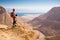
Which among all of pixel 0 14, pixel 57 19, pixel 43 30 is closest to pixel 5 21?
pixel 0 14

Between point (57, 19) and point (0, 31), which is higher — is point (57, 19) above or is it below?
below

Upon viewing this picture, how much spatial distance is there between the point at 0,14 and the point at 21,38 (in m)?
78.9

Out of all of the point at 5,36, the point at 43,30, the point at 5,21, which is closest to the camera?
the point at 5,36

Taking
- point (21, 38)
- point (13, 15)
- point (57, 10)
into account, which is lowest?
point (57, 10)

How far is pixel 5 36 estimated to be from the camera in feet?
34.1

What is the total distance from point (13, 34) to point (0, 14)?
7859 cm

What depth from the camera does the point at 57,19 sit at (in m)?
148

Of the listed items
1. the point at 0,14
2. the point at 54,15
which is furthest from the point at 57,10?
the point at 0,14

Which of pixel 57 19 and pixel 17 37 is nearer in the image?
pixel 17 37

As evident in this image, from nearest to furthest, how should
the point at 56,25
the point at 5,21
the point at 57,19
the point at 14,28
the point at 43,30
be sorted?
1. the point at 14,28
2. the point at 5,21
3. the point at 43,30
4. the point at 56,25
5. the point at 57,19

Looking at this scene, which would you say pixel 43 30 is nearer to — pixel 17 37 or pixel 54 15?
pixel 54 15

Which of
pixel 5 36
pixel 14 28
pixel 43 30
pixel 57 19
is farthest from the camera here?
pixel 57 19

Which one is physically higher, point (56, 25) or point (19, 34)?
point (19, 34)

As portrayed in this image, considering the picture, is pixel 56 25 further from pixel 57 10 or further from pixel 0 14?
pixel 0 14
